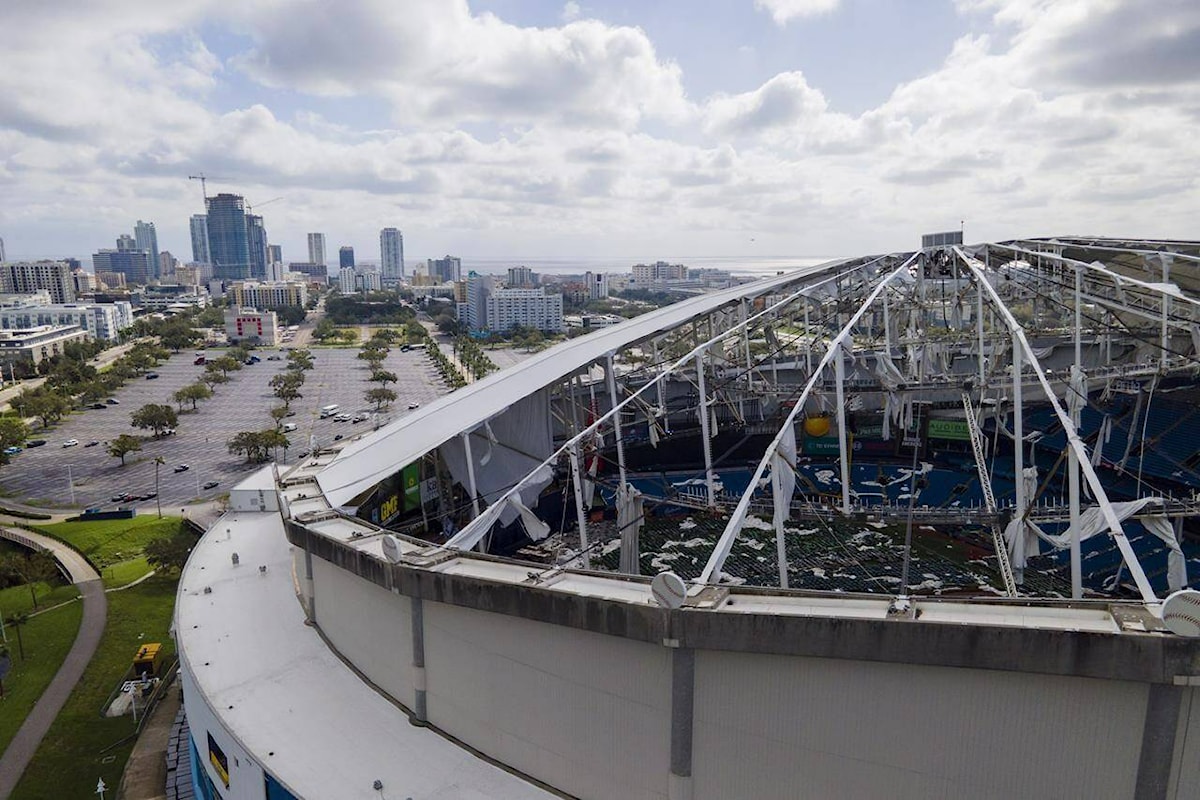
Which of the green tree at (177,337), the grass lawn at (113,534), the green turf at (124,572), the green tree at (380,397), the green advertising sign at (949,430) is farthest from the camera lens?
the green tree at (177,337)

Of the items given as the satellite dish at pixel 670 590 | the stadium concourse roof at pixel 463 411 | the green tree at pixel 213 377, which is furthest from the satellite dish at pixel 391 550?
the green tree at pixel 213 377

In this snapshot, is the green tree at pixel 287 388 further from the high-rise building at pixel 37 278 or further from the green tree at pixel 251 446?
the high-rise building at pixel 37 278

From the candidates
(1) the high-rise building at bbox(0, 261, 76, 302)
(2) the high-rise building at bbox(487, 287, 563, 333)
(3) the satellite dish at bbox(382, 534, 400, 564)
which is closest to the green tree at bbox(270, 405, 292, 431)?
(3) the satellite dish at bbox(382, 534, 400, 564)

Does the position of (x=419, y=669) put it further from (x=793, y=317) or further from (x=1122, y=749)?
(x=793, y=317)

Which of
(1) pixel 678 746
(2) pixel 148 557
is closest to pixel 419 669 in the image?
(1) pixel 678 746

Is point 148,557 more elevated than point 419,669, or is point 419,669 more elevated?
point 419,669

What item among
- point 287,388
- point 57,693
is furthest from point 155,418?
point 57,693
